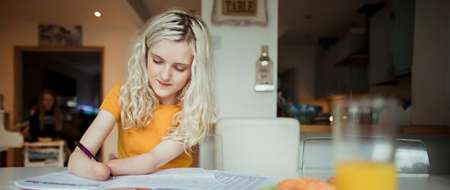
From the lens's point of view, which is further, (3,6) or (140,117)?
(3,6)

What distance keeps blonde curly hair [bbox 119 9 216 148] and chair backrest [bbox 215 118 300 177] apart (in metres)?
0.22

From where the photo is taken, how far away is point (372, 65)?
4.02 meters

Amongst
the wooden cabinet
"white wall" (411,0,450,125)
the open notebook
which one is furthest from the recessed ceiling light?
the open notebook

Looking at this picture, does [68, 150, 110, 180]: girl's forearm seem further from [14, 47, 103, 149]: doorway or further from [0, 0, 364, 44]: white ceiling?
[14, 47, 103, 149]: doorway

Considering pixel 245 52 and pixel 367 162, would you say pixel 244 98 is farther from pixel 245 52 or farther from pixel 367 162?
pixel 367 162

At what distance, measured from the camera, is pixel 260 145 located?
1.06 m

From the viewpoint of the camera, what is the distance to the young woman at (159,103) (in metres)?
0.76

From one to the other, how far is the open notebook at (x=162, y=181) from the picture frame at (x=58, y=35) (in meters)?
4.47

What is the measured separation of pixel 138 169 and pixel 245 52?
160 cm

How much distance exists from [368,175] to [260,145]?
663mm

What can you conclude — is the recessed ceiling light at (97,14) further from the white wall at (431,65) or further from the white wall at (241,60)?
the white wall at (431,65)

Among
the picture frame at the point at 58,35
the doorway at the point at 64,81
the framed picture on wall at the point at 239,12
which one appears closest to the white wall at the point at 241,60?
the framed picture on wall at the point at 239,12

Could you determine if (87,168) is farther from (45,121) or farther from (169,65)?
(45,121)

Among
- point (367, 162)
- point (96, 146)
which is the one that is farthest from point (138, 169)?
point (367, 162)
